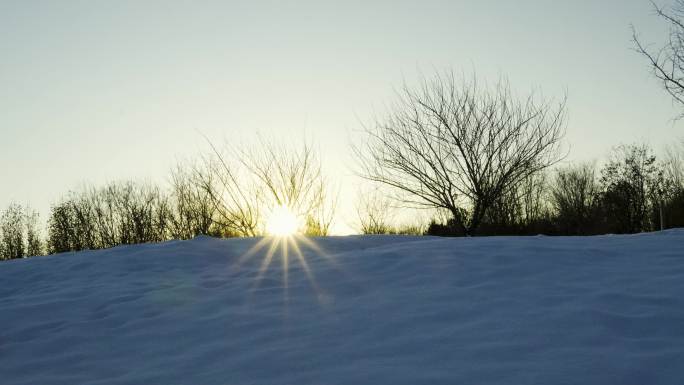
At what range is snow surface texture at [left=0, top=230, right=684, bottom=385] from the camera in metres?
2.45

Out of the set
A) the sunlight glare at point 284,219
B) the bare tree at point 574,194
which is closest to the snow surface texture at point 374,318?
the sunlight glare at point 284,219

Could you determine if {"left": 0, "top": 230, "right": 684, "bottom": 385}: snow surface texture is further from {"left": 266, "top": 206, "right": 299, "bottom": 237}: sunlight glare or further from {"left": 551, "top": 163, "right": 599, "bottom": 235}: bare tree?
{"left": 551, "top": 163, "right": 599, "bottom": 235}: bare tree

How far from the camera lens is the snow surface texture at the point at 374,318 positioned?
2447 millimetres

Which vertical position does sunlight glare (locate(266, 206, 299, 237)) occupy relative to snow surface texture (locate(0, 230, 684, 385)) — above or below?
above

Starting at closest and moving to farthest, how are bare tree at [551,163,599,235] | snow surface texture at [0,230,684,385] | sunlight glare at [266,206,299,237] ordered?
snow surface texture at [0,230,684,385] → sunlight glare at [266,206,299,237] → bare tree at [551,163,599,235]

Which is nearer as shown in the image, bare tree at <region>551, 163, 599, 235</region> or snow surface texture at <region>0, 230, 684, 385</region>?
snow surface texture at <region>0, 230, 684, 385</region>

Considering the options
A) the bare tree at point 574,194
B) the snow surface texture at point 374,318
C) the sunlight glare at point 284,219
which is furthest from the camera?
the bare tree at point 574,194

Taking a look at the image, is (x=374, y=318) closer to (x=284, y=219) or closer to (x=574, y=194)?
(x=284, y=219)

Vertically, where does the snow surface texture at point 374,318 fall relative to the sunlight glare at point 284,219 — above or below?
below

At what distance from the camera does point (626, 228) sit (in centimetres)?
3544

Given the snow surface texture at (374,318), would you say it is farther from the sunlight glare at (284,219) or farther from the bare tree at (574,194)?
the bare tree at (574,194)

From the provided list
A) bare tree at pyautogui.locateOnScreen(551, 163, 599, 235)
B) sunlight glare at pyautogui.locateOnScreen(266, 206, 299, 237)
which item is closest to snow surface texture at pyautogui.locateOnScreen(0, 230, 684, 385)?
sunlight glare at pyautogui.locateOnScreen(266, 206, 299, 237)

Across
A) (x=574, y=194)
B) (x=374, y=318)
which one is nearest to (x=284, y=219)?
(x=374, y=318)

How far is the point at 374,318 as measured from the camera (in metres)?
3.16
